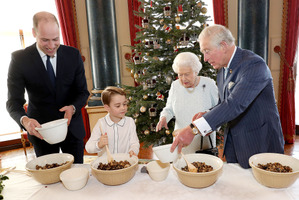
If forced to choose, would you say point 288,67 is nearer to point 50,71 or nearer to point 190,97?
point 190,97

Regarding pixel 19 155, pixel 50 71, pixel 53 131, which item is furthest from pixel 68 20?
pixel 53 131

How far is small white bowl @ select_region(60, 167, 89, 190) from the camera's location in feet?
4.27

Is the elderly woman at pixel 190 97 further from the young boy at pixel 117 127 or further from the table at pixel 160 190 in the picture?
the table at pixel 160 190

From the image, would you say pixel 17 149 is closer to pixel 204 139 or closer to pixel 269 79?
pixel 204 139

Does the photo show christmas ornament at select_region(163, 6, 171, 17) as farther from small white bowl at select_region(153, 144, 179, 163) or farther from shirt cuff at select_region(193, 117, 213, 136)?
small white bowl at select_region(153, 144, 179, 163)

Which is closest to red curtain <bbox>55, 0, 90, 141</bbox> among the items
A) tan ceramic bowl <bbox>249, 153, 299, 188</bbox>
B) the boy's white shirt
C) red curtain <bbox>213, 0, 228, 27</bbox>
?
red curtain <bbox>213, 0, 228, 27</bbox>

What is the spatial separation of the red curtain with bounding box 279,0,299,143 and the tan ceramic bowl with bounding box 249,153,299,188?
3.83m

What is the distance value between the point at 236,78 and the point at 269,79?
0.20 meters

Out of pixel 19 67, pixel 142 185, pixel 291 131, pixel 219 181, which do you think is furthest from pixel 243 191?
pixel 291 131

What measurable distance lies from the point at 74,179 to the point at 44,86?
89 cm

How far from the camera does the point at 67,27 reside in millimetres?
4941

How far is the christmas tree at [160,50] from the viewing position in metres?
3.34

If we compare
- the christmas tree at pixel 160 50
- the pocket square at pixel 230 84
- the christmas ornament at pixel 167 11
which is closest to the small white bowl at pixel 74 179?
the pocket square at pixel 230 84

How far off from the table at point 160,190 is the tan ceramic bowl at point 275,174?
1.6 inches
